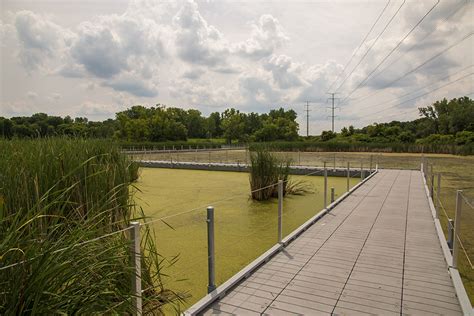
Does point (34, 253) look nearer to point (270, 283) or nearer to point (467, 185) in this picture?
point (270, 283)

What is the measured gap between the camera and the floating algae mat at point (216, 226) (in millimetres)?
3508

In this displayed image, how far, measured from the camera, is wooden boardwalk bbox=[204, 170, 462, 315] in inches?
97.0

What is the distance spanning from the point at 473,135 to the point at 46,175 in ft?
117

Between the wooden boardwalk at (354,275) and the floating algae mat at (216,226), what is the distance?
0.55 m

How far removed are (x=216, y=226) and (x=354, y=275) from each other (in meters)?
2.89

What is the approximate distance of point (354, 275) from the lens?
3.04m

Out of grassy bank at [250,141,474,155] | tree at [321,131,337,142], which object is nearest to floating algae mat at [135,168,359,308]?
grassy bank at [250,141,474,155]

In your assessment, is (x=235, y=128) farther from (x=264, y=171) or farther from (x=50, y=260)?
→ (x=50, y=260)

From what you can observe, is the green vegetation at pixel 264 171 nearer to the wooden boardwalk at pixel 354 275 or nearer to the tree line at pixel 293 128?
the wooden boardwalk at pixel 354 275

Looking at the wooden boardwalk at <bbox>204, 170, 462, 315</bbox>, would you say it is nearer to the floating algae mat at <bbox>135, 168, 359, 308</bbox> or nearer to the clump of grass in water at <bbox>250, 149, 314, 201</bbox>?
the floating algae mat at <bbox>135, 168, 359, 308</bbox>

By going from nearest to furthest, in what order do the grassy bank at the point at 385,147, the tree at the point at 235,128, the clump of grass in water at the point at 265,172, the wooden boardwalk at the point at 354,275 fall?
the wooden boardwalk at the point at 354,275 < the clump of grass in water at the point at 265,172 < the grassy bank at the point at 385,147 < the tree at the point at 235,128

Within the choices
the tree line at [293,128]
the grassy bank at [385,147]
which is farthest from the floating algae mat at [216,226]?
the tree line at [293,128]

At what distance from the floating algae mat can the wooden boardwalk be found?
0.55m

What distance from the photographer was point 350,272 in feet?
10.2
